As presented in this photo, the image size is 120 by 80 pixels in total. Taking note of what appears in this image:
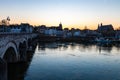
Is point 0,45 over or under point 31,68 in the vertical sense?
over

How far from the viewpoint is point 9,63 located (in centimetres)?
4150

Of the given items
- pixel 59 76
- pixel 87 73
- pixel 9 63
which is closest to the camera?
pixel 59 76

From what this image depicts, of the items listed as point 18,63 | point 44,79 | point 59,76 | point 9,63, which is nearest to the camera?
point 44,79

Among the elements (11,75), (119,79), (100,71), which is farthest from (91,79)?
(11,75)

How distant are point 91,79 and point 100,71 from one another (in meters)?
6.59

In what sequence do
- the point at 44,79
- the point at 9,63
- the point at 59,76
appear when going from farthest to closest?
the point at 9,63
the point at 59,76
the point at 44,79

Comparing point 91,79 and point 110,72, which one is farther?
point 110,72

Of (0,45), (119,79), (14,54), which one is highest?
(0,45)

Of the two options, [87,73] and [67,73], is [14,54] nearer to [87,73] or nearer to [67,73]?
[67,73]

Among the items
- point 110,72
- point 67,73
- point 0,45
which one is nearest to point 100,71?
point 110,72

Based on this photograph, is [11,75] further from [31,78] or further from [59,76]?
[59,76]

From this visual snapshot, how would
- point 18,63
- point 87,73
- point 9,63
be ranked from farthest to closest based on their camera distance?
point 18,63
point 9,63
point 87,73

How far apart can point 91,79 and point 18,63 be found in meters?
16.7

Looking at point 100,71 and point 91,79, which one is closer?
point 91,79
